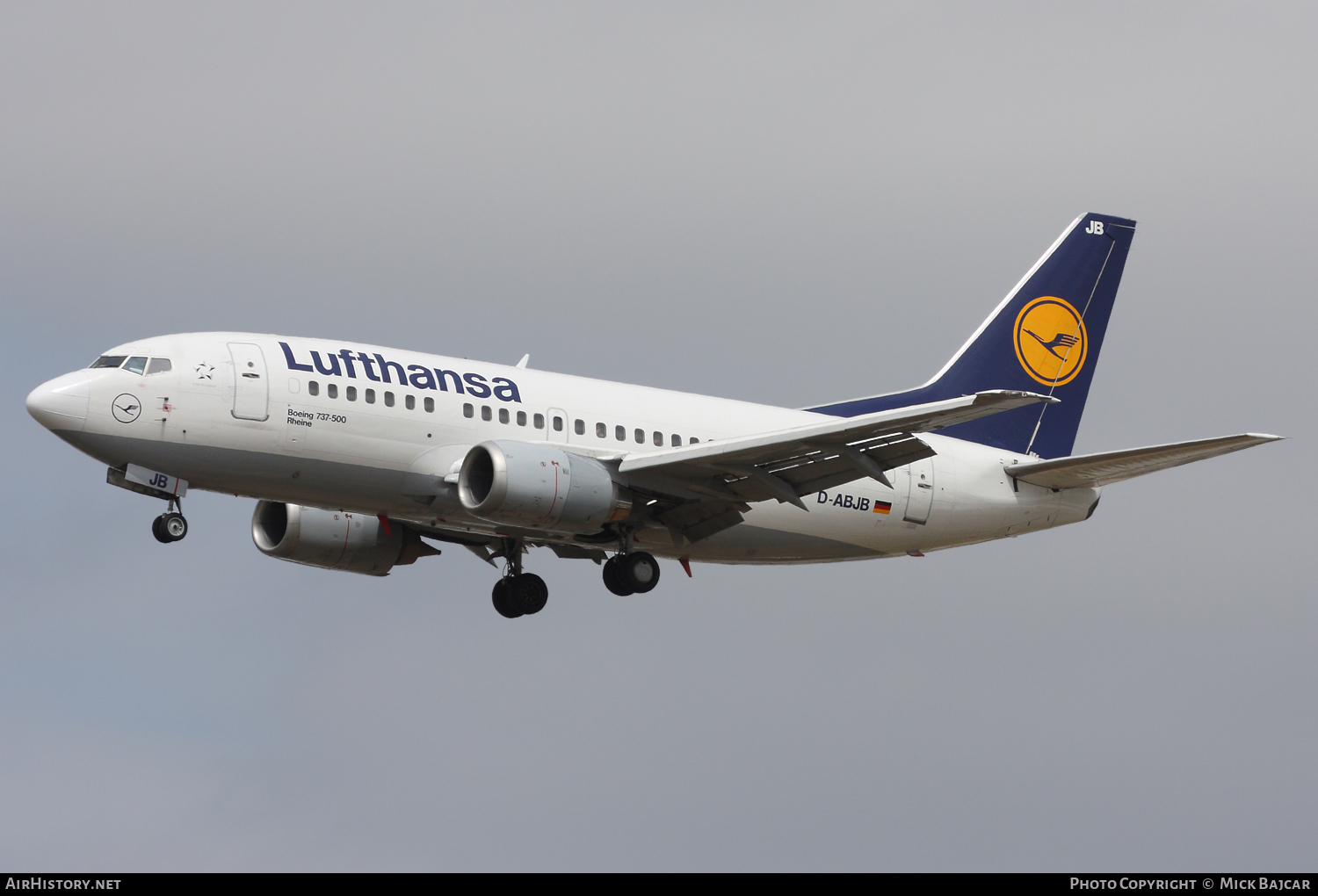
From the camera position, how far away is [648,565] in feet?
114

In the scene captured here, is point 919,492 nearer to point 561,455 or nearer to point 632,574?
point 632,574

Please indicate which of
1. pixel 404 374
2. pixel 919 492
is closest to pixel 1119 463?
pixel 919 492

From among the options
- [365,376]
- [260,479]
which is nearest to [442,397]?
[365,376]

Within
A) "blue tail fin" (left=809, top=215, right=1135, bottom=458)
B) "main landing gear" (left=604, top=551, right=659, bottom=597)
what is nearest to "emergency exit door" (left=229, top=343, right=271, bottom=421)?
"main landing gear" (left=604, top=551, right=659, bottom=597)

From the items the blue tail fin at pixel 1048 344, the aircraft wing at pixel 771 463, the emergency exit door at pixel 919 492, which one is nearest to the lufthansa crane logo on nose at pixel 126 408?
the aircraft wing at pixel 771 463

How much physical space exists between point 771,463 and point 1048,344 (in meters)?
11.4

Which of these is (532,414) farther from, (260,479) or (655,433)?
(260,479)

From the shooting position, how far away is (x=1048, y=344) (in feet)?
137

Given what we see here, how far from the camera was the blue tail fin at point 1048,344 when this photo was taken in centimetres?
4031

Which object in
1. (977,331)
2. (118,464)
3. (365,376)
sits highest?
(977,331)

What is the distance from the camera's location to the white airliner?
30984mm

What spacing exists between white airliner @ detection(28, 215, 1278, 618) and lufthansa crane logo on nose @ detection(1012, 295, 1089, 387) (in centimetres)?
8

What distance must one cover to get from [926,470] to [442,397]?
11422 mm

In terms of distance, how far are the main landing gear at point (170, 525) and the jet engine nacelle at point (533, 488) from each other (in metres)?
5.26
